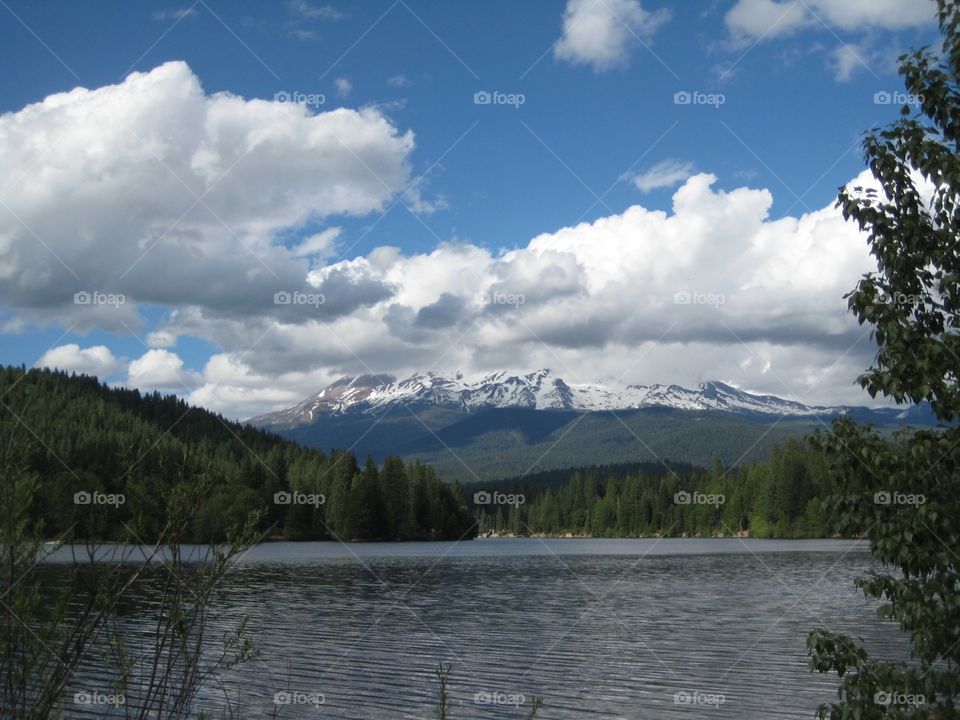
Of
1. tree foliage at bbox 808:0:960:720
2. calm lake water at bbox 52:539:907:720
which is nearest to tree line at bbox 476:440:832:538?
calm lake water at bbox 52:539:907:720

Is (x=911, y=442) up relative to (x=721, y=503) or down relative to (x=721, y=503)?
up

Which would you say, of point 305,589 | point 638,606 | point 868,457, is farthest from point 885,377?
point 305,589

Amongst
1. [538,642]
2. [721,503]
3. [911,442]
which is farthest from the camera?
[721,503]

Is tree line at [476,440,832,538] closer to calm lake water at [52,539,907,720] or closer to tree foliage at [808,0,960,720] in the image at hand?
calm lake water at [52,539,907,720]

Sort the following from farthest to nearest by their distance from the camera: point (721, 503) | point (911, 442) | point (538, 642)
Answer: point (721, 503), point (538, 642), point (911, 442)

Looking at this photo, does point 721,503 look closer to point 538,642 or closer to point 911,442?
point 538,642

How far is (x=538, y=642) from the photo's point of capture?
3150 centimetres

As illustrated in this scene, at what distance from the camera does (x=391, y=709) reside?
21.2 metres

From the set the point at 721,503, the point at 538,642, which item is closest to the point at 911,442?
the point at 538,642

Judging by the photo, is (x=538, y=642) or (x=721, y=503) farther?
(x=721, y=503)

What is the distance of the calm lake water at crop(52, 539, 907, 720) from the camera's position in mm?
22203

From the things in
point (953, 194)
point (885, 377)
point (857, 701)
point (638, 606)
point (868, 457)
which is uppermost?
point (953, 194)

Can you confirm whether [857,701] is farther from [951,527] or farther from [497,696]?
[497,696]

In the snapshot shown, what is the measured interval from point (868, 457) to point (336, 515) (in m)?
119
